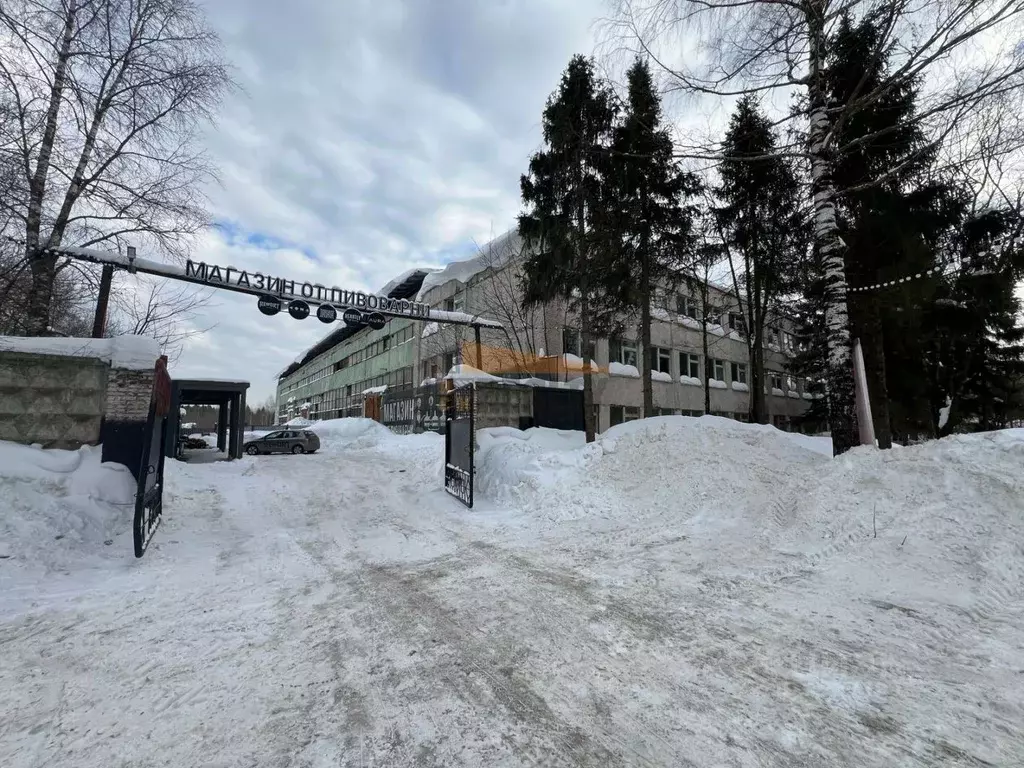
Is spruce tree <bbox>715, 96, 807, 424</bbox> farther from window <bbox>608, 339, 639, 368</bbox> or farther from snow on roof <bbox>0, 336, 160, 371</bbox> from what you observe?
snow on roof <bbox>0, 336, 160, 371</bbox>

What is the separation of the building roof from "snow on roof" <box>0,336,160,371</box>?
14622 mm

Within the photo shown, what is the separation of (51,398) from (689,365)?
1246 inches

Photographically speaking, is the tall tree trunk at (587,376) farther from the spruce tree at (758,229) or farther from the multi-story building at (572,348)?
the spruce tree at (758,229)

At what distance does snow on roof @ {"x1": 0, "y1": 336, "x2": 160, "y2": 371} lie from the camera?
7352mm

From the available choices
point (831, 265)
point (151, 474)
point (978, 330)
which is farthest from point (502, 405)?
point (978, 330)

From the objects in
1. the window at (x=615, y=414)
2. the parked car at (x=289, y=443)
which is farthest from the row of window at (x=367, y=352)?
the window at (x=615, y=414)

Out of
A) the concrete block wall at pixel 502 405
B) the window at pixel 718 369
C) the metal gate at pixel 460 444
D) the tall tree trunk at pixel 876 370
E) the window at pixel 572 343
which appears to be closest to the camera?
the metal gate at pixel 460 444

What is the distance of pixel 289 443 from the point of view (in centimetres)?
2595

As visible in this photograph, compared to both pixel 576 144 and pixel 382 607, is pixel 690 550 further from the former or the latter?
pixel 576 144

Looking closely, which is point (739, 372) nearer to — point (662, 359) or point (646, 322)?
point (662, 359)

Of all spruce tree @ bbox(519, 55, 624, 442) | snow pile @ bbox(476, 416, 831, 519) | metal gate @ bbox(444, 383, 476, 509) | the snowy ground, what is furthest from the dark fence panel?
the snowy ground

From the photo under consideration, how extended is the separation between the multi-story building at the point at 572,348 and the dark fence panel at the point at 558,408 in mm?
2679

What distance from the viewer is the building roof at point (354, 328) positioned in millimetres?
39500

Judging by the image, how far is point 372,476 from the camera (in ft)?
44.0
